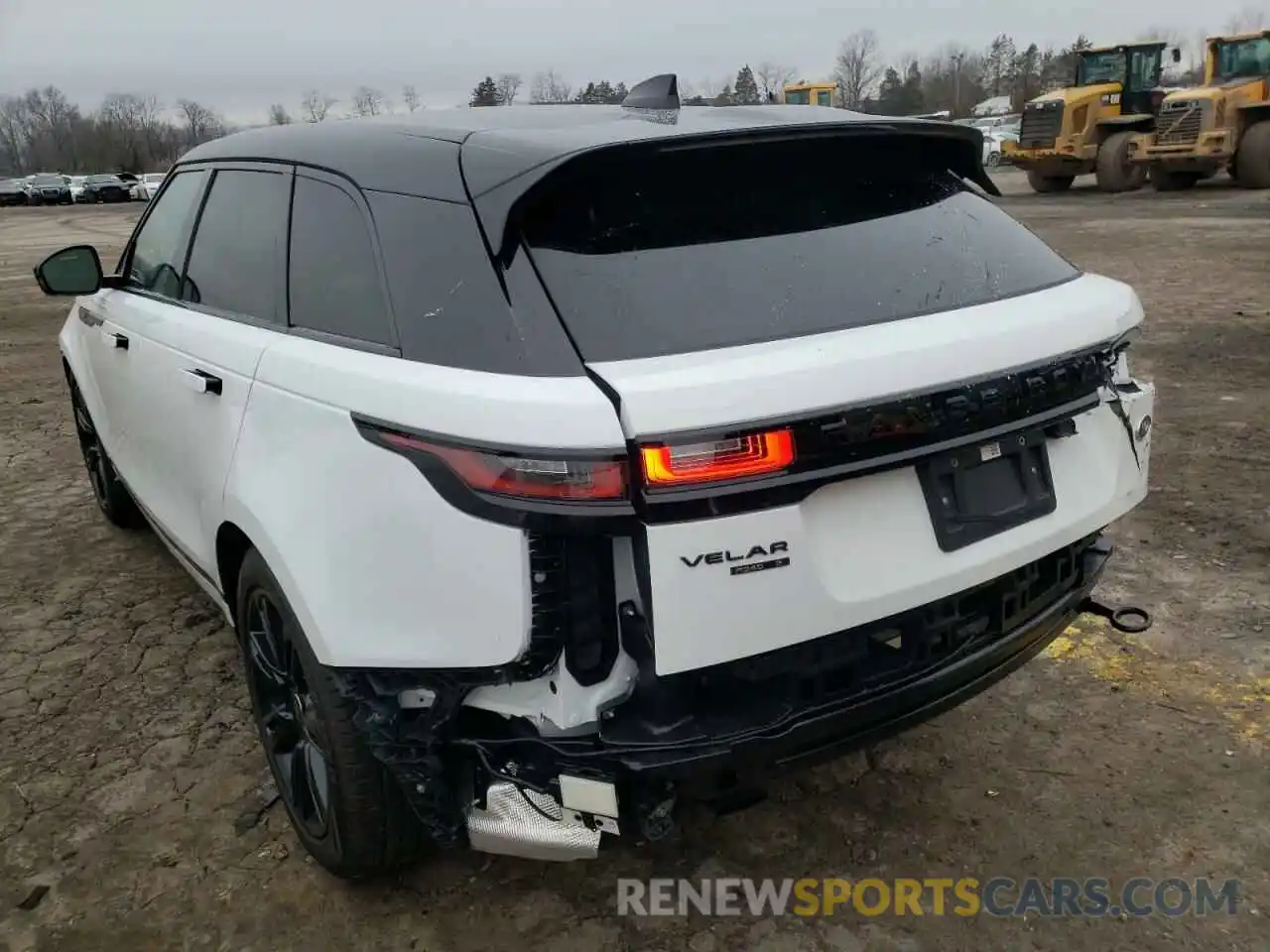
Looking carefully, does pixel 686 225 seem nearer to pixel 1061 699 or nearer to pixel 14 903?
pixel 1061 699

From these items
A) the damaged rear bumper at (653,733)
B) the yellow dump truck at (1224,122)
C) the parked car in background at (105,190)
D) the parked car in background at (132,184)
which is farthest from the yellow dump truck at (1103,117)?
the parked car in background at (105,190)

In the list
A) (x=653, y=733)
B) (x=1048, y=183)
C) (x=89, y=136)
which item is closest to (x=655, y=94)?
(x=653, y=733)

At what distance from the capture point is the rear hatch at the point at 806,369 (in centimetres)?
183

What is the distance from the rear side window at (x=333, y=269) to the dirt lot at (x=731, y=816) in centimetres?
134

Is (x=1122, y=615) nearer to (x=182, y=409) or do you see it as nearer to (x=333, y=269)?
(x=333, y=269)

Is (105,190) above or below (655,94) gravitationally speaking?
below

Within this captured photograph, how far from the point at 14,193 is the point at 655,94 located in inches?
2405

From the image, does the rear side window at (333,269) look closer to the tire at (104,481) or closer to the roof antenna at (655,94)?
the roof antenna at (655,94)

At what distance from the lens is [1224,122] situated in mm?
20719

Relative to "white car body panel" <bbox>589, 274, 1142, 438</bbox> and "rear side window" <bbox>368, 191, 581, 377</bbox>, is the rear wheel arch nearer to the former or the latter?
"rear side window" <bbox>368, 191, 581, 377</bbox>

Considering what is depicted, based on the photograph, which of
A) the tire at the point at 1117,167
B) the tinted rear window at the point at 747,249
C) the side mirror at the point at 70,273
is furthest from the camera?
the tire at the point at 1117,167

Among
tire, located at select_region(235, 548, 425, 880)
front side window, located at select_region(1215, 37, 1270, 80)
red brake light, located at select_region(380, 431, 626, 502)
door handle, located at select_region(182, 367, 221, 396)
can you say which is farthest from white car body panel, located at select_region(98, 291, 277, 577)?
front side window, located at select_region(1215, 37, 1270, 80)

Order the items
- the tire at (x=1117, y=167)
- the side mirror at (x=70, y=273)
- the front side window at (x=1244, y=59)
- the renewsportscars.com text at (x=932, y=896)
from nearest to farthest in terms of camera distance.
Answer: the renewsportscars.com text at (x=932, y=896)
the side mirror at (x=70, y=273)
the front side window at (x=1244, y=59)
the tire at (x=1117, y=167)

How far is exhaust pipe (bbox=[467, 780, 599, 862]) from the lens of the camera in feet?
6.74
